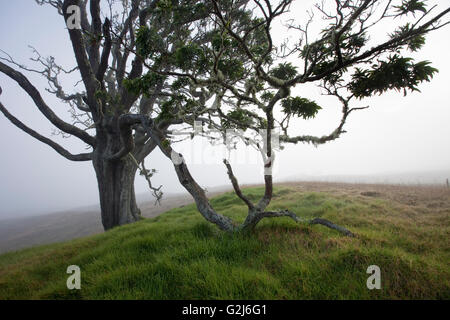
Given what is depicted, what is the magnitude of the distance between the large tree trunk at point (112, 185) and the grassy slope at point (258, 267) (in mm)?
4713

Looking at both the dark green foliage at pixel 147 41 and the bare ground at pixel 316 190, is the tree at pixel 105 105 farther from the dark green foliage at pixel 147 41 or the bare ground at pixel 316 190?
the bare ground at pixel 316 190

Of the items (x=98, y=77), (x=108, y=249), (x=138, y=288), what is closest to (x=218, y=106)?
(x=138, y=288)

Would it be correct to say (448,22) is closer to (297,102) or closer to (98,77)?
(297,102)

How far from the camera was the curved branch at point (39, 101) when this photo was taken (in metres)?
7.57

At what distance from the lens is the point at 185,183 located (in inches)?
183

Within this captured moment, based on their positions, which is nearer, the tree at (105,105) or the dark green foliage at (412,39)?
the dark green foliage at (412,39)

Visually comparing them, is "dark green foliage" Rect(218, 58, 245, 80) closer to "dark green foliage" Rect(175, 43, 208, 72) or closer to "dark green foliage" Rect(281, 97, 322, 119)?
"dark green foliage" Rect(175, 43, 208, 72)

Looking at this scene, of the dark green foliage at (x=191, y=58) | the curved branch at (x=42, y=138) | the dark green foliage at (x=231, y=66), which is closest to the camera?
the dark green foliage at (x=191, y=58)

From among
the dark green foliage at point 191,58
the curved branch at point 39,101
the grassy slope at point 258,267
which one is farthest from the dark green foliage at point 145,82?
the curved branch at point 39,101

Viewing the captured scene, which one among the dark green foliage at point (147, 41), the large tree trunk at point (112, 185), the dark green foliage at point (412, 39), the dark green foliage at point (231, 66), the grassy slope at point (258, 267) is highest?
the dark green foliage at point (147, 41)

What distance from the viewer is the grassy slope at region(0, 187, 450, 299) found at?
2.38 m

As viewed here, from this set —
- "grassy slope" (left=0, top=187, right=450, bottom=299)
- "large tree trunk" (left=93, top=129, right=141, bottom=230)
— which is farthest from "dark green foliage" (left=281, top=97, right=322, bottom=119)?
"large tree trunk" (left=93, top=129, right=141, bottom=230)

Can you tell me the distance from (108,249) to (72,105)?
10.4 meters

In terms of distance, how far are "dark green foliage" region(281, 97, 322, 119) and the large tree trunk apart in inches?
323
